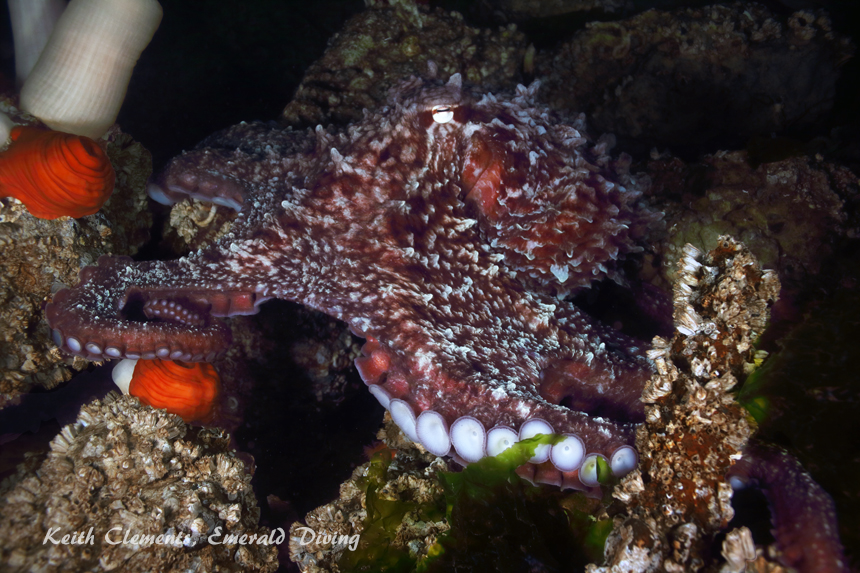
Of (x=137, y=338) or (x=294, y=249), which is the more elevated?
(x=294, y=249)

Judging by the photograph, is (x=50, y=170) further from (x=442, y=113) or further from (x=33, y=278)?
(x=442, y=113)

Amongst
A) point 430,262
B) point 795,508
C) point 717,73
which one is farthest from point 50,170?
point 717,73

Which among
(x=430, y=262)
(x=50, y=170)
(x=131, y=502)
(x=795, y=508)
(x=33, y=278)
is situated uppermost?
(x=50, y=170)

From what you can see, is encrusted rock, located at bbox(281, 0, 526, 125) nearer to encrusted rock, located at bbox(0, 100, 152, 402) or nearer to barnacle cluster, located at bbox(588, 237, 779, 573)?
encrusted rock, located at bbox(0, 100, 152, 402)

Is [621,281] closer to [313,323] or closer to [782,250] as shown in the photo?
[782,250]

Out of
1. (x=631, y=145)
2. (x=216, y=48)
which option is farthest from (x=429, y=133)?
(x=216, y=48)

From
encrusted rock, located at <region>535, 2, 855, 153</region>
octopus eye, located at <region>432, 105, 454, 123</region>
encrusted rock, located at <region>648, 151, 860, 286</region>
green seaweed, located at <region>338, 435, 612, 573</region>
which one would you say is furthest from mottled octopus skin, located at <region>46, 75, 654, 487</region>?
encrusted rock, located at <region>535, 2, 855, 153</region>
